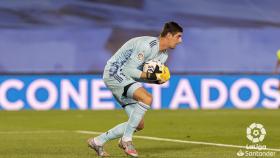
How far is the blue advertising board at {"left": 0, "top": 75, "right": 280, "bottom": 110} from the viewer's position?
27016 mm

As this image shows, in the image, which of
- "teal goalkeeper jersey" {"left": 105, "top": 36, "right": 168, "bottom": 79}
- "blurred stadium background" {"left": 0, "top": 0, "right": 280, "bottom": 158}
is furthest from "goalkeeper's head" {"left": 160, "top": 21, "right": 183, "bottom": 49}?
"blurred stadium background" {"left": 0, "top": 0, "right": 280, "bottom": 158}

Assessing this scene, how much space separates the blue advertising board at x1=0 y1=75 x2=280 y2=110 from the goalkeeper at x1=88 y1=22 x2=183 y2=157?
13382 mm

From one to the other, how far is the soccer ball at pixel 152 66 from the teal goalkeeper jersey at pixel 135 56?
0.25 ft

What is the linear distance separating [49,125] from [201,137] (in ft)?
16.5

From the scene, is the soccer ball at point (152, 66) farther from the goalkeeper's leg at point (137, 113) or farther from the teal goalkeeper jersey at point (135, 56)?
the goalkeeper's leg at point (137, 113)

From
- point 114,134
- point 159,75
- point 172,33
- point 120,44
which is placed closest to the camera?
point 159,75

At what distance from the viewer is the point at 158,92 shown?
90.4ft

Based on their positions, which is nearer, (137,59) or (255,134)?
(137,59)

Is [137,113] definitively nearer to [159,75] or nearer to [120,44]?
[159,75]

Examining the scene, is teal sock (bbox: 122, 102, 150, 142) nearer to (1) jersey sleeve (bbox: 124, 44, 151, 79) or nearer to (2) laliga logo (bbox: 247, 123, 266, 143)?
(1) jersey sleeve (bbox: 124, 44, 151, 79)

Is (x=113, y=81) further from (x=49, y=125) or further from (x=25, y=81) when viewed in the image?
(x=25, y=81)

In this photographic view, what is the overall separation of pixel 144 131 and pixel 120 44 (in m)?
10.1

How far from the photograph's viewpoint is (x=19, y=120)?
22938 millimetres

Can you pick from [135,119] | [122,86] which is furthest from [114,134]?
[122,86]
